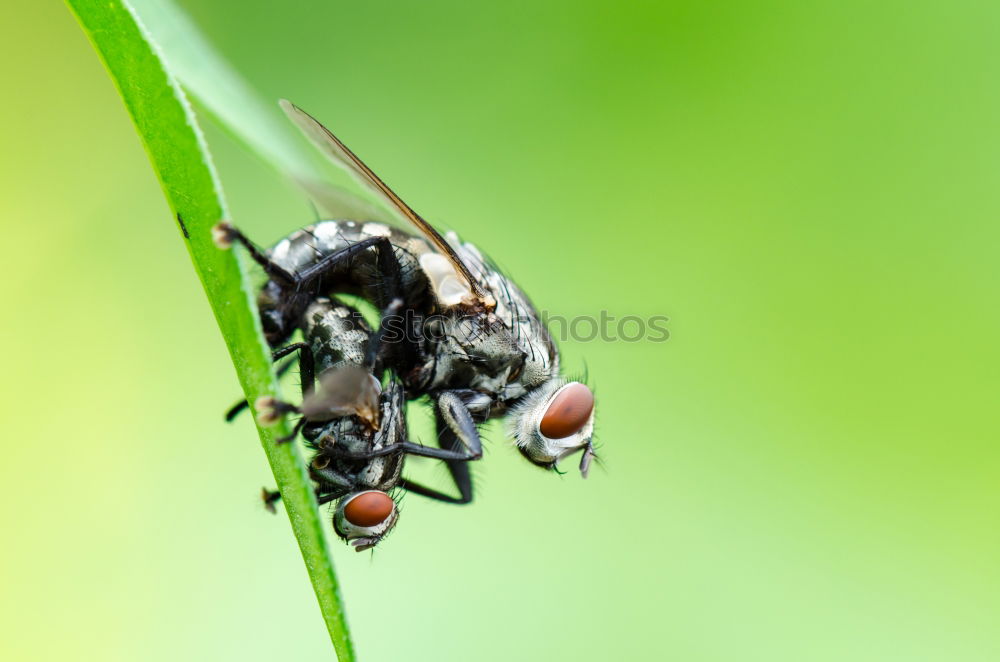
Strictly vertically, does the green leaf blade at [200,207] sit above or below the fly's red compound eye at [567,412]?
above

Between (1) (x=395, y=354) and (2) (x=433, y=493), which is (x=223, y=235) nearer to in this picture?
(1) (x=395, y=354)

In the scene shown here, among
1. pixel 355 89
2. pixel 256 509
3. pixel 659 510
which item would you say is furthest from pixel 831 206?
pixel 256 509

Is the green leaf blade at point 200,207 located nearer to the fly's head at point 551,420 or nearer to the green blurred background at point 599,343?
the fly's head at point 551,420

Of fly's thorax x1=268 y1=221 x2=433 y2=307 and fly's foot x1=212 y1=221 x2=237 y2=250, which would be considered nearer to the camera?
fly's foot x1=212 y1=221 x2=237 y2=250

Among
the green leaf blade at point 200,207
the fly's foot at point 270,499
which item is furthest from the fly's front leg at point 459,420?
the green leaf blade at point 200,207

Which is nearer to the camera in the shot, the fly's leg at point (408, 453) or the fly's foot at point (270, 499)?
the fly's leg at point (408, 453)

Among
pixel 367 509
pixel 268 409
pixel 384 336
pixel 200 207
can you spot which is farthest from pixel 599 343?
pixel 200 207

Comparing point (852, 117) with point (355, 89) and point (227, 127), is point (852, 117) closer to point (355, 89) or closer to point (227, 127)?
point (355, 89)

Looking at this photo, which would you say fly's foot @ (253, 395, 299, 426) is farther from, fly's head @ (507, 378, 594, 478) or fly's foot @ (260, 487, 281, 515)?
fly's head @ (507, 378, 594, 478)

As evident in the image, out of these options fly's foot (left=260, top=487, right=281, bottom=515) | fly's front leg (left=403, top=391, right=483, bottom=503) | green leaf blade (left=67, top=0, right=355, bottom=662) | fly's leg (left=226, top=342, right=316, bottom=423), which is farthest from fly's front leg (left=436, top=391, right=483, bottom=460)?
green leaf blade (left=67, top=0, right=355, bottom=662)
